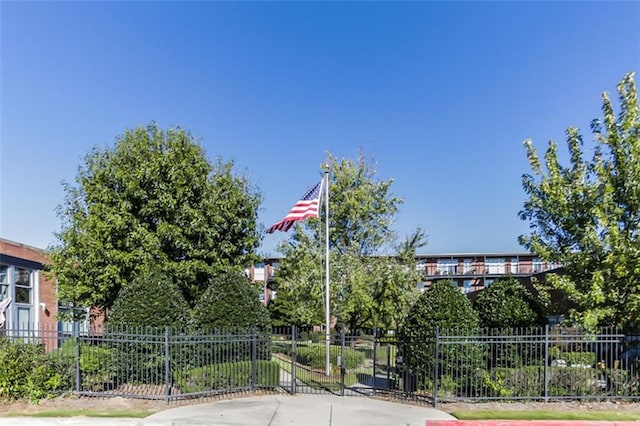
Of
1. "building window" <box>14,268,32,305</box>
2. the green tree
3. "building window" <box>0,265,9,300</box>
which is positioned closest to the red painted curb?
the green tree

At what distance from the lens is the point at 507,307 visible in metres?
11.9

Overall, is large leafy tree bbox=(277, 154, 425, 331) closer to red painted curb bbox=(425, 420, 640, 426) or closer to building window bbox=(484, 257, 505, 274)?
red painted curb bbox=(425, 420, 640, 426)

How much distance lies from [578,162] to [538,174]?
947 millimetres

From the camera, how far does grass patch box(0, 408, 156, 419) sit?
877 centimetres

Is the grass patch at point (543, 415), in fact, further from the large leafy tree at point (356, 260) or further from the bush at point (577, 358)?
the large leafy tree at point (356, 260)

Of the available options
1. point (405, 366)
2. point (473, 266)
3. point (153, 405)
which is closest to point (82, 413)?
point (153, 405)

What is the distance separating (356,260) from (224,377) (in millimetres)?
11653

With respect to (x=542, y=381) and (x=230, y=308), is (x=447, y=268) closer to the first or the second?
(x=542, y=381)

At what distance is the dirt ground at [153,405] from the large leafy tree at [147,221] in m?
4.87

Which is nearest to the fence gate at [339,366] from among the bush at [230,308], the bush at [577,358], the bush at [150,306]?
the bush at [230,308]

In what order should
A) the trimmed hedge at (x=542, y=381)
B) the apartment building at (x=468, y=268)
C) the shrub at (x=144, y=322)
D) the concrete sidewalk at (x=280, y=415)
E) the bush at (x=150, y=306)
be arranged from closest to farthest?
the concrete sidewalk at (x=280, y=415) → the trimmed hedge at (x=542, y=381) → the shrub at (x=144, y=322) → the bush at (x=150, y=306) → the apartment building at (x=468, y=268)

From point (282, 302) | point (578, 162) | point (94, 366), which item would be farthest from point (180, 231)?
point (282, 302)

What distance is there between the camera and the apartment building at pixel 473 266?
51.6 metres

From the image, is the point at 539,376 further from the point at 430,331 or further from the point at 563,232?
the point at 563,232
